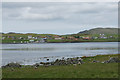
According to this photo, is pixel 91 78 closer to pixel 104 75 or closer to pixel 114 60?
pixel 104 75

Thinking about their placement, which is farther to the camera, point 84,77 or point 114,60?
point 114,60

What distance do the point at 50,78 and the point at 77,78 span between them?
3041 millimetres

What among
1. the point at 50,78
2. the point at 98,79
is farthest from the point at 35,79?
the point at 98,79

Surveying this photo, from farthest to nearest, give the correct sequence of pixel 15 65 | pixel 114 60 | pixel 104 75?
pixel 15 65, pixel 114 60, pixel 104 75

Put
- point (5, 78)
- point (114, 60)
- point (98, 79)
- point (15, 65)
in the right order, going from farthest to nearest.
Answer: point (15, 65)
point (114, 60)
point (5, 78)
point (98, 79)

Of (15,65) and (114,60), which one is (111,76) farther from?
(15,65)

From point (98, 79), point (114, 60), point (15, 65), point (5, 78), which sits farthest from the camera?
point (15, 65)

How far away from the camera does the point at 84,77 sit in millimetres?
22859

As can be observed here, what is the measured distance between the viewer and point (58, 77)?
23.6 meters

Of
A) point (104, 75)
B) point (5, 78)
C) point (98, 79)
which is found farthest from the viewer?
point (5, 78)

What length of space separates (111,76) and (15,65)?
24.1m

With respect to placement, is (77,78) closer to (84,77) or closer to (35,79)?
(84,77)

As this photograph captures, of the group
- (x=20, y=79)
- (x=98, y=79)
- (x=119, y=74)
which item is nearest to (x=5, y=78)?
(x=20, y=79)

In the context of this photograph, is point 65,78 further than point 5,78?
No
